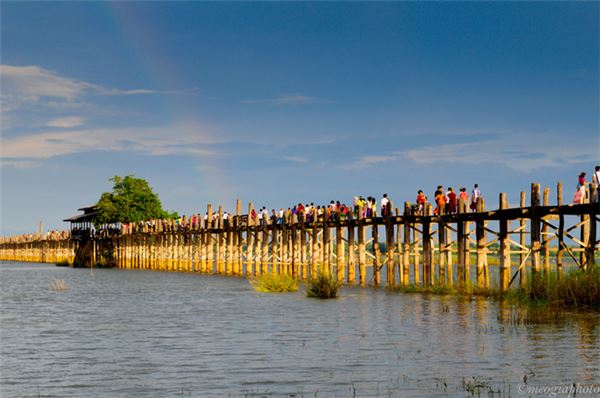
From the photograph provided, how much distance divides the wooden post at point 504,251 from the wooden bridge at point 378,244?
1.4 inches

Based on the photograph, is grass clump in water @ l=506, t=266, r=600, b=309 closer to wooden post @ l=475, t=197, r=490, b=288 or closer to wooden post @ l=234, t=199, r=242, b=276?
wooden post @ l=475, t=197, r=490, b=288

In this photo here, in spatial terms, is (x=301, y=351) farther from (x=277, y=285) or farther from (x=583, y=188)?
(x=277, y=285)

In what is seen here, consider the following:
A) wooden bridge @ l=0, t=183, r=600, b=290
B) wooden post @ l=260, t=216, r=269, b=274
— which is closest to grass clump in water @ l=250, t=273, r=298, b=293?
wooden bridge @ l=0, t=183, r=600, b=290

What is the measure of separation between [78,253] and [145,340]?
8091 centimetres

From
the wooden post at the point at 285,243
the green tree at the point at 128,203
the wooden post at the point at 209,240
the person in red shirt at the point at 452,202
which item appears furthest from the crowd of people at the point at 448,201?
the green tree at the point at 128,203

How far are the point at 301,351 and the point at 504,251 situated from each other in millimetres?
14288

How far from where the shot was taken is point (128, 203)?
326 feet

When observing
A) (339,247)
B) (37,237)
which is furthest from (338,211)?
(37,237)

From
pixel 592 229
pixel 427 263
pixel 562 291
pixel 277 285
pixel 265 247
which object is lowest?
pixel 277 285

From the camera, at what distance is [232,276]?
62375mm

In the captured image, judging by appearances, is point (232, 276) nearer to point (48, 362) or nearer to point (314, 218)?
point (314, 218)

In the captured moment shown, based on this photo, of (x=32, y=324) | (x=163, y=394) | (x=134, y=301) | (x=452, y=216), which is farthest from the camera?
(x=134, y=301)

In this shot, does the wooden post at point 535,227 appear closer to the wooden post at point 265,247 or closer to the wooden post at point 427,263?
the wooden post at point 427,263

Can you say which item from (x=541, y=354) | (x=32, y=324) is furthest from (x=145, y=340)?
(x=541, y=354)
